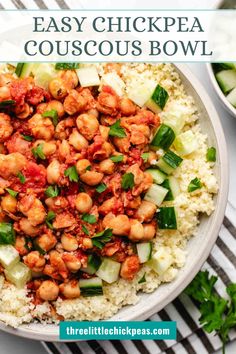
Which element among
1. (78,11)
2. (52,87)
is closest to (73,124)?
(52,87)

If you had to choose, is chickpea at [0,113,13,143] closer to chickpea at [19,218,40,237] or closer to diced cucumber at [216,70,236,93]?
chickpea at [19,218,40,237]

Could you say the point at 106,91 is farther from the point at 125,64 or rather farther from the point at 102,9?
the point at 102,9

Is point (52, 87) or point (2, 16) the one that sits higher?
point (2, 16)

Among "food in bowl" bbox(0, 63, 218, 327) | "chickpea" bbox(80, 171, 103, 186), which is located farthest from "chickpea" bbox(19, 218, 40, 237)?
"chickpea" bbox(80, 171, 103, 186)

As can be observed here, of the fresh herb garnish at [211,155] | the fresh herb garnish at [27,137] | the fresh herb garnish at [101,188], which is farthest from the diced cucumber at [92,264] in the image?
the fresh herb garnish at [211,155]

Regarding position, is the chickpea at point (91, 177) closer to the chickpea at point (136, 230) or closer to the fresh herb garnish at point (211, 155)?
the chickpea at point (136, 230)
